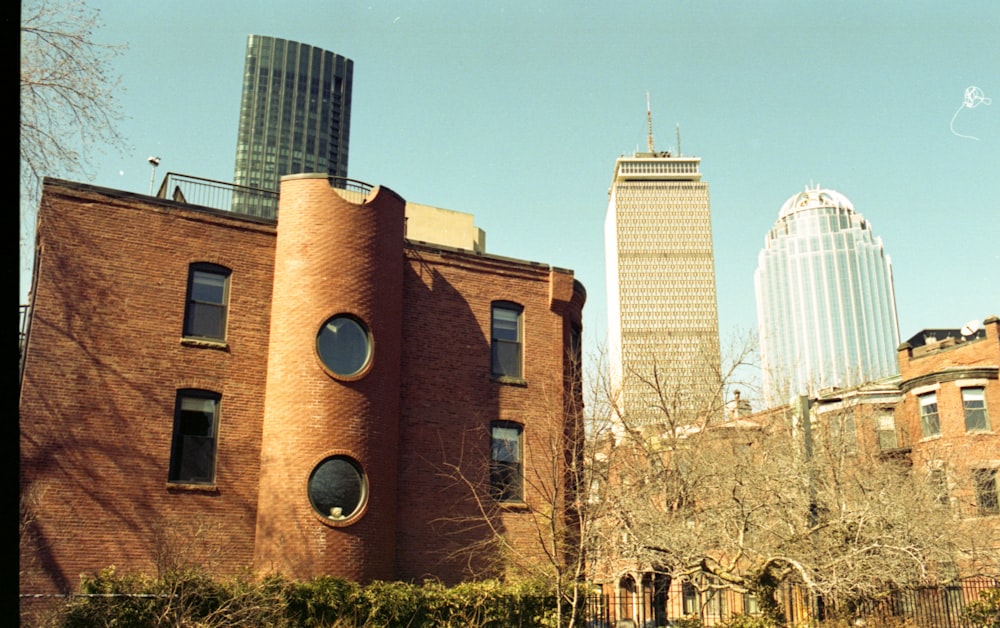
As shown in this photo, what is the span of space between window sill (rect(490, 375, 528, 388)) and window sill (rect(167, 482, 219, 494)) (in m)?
8.06

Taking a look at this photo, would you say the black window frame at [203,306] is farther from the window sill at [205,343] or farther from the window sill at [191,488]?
the window sill at [191,488]

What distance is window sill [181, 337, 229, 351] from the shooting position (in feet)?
66.1

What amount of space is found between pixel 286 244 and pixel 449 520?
8.29 meters

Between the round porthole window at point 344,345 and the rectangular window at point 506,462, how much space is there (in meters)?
4.77

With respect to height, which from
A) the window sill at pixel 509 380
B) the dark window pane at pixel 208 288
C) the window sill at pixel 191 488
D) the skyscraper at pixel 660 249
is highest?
the skyscraper at pixel 660 249

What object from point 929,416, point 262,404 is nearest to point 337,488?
point 262,404

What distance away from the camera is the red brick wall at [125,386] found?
59.0 feet

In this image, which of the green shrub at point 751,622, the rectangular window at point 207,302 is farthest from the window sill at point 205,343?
the green shrub at point 751,622

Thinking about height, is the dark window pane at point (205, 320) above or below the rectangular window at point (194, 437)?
above

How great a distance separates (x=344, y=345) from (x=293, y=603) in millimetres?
6348

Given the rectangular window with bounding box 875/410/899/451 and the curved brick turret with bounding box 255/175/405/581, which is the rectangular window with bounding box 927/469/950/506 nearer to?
the rectangular window with bounding box 875/410/899/451

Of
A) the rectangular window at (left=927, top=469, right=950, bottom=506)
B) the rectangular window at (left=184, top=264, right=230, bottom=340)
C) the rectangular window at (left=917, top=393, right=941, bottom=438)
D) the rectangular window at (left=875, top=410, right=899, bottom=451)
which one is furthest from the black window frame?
the rectangular window at (left=917, top=393, right=941, bottom=438)

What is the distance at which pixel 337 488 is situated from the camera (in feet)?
64.9
